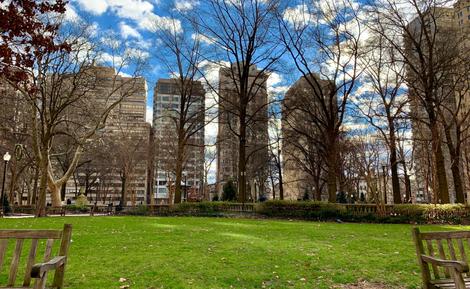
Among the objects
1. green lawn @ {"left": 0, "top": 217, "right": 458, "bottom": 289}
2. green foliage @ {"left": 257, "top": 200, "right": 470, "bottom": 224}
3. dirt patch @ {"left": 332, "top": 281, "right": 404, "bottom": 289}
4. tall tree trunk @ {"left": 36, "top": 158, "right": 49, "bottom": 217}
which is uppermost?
tall tree trunk @ {"left": 36, "top": 158, "right": 49, "bottom": 217}

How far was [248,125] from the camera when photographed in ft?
106

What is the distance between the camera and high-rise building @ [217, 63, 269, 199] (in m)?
30.5

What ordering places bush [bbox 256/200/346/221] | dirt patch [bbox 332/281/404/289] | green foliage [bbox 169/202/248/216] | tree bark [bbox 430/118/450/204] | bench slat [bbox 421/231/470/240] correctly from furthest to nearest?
green foliage [bbox 169/202/248/216], tree bark [bbox 430/118/450/204], bush [bbox 256/200/346/221], dirt patch [bbox 332/281/404/289], bench slat [bbox 421/231/470/240]

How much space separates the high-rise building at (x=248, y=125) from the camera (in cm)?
3050

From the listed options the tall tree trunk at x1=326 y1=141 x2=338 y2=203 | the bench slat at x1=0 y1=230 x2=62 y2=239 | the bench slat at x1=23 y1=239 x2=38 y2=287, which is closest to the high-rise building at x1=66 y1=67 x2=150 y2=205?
the tall tree trunk at x1=326 y1=141 x2=338 y2=203

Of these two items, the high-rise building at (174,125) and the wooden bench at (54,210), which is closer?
the wooden bench at (54,210)

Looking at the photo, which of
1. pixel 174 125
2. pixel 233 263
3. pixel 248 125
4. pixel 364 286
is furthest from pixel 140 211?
pixel 174 125

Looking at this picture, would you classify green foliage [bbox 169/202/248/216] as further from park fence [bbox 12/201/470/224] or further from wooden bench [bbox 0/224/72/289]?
wooden bench [bbox 0/224/72/289]

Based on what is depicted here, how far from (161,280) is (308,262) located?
299 centimetres

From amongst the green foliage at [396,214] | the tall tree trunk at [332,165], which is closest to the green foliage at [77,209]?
the green foliage at [396,214]

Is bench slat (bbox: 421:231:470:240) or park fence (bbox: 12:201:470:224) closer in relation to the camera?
bench slat (bbox: 421:231:470:240)

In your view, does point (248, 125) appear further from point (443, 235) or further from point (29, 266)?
point (29, 266)

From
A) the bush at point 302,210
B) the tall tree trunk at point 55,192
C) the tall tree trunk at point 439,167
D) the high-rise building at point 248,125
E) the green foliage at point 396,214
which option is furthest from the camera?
the tall tree trunk at point 55,192

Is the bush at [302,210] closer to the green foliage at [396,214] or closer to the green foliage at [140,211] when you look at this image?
the green foliage at [396,214]
